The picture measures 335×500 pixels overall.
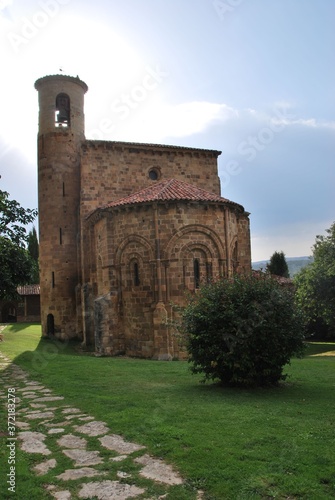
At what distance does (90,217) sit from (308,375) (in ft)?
43.4

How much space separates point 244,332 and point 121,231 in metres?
9.97

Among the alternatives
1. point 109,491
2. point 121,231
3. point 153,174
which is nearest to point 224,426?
point 109,491

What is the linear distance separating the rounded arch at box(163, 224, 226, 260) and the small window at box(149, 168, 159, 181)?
23.8 feet

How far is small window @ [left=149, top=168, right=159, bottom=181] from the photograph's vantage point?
2357 centimetres

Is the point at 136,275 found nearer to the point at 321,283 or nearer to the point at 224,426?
the point at 224,426

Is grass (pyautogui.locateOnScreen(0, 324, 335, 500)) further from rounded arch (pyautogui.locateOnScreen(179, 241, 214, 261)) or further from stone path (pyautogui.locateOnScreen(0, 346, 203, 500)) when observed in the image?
rounded arch (pyautogui.locateOnScreen(179, 241, 214, 261))

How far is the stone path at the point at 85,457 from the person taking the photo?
13.8 feet

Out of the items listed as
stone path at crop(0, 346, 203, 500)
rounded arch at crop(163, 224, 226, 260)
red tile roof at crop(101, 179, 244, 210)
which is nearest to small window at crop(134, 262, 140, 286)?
rounded arch at crop(163, 224, 226, 260)

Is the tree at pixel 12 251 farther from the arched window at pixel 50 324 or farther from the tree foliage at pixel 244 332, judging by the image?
the arched window at pixel 50 324

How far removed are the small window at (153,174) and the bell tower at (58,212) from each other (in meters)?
4.08

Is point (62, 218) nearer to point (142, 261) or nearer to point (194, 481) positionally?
point (142, 261)

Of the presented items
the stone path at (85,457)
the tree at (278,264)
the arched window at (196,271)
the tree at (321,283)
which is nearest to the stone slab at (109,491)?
the stone path at (85,457)

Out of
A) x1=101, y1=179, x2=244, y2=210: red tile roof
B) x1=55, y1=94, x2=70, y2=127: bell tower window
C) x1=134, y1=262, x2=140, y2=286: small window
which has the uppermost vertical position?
x1=55, y1=94, x2=70, y2=127: bell tower window

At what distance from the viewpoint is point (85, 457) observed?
507 centimetres
